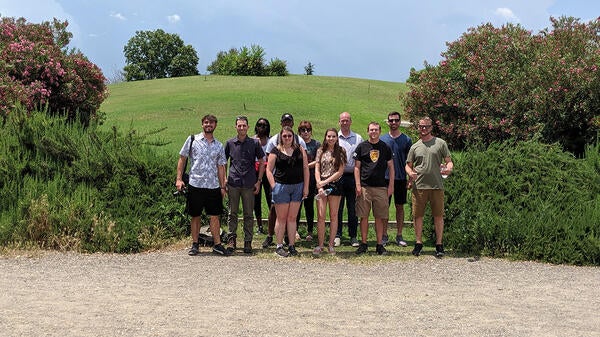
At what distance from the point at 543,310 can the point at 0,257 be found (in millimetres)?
7128

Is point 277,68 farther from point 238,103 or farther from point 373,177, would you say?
point 373,177

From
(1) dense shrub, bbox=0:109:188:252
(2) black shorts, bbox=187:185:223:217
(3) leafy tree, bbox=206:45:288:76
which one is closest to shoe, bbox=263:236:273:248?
(2) black shorts, bbox=187:185:223:217

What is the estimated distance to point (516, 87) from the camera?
16.2m

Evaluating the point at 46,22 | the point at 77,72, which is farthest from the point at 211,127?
the point at 46,22

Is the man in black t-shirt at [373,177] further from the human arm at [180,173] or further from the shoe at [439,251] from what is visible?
the human arm at [180,173]

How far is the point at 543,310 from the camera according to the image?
238 inches

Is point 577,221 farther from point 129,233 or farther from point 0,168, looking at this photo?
point 0,168

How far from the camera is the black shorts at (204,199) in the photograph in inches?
339

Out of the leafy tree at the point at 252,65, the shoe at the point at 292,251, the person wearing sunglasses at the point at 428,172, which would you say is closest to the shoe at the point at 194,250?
the shoe at the point at 292,251

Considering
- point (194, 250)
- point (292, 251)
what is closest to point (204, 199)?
point (194, 250)

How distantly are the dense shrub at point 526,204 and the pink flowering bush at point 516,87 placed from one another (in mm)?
5917

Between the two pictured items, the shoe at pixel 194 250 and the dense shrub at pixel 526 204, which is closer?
the dense shrub at pixel 526 204

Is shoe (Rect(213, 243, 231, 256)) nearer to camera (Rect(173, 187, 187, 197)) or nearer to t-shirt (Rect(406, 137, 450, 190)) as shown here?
camera (Rect(173, 187, 187, 197))

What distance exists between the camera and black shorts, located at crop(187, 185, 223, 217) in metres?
8.62
